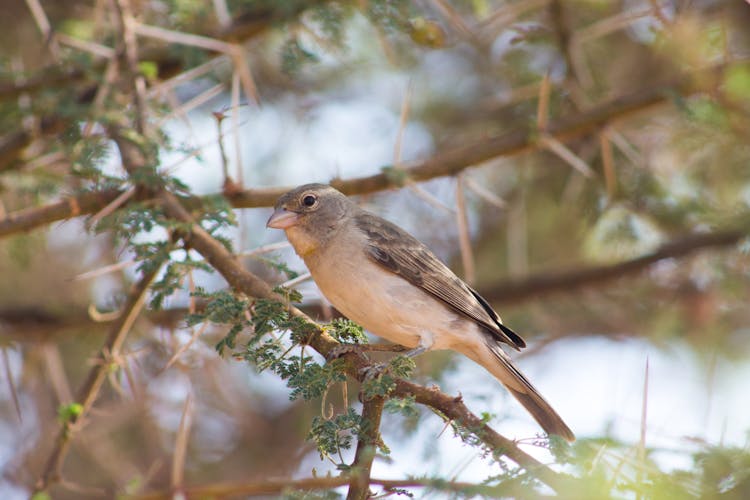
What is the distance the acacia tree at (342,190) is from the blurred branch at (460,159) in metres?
0.01

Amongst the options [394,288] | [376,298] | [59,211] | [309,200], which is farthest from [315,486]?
[59,211]

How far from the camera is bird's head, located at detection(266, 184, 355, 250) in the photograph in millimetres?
4758

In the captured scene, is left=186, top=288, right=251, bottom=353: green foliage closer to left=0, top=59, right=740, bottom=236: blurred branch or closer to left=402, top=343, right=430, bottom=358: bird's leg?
left=0, top=59, right=740, bottom=236: blurred branch

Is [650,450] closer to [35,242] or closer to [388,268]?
[388,268]

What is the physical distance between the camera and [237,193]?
4.53 metres

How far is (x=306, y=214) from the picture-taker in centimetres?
484

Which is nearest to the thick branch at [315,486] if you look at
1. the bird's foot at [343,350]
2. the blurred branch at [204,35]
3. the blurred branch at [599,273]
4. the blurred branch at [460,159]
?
the bird's foot at [343,350]

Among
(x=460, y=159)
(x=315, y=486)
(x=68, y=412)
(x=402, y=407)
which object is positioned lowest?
(x=315, y=486)

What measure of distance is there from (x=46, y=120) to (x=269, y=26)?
1.55m

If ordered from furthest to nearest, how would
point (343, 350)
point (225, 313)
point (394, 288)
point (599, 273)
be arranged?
point (599, 273)
point (394, 288)
point (343, 350)
point (225, 313)

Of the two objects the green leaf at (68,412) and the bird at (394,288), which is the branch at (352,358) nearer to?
the bird at (394,288)

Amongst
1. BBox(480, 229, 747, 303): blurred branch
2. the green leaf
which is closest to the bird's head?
the green leaf

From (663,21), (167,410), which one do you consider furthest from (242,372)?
(663,21)

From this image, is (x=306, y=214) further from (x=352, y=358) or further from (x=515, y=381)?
(x=515, y=381)
